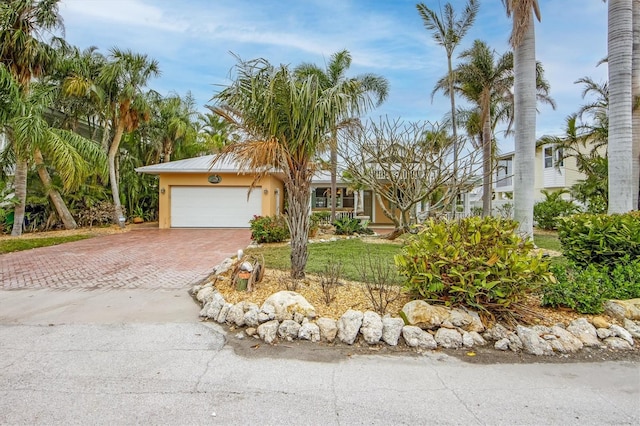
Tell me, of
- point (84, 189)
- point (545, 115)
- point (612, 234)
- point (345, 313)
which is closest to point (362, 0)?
point (612, 234)

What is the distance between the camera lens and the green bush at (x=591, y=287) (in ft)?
14.9

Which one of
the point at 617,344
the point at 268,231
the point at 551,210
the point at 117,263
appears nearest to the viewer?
the point at 617,344

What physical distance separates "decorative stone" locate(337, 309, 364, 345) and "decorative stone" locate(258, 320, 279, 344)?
2.54 ft

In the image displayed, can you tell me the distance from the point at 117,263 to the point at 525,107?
10.5m

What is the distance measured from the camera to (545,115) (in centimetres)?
1888

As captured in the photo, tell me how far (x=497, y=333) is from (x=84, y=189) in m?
18.3

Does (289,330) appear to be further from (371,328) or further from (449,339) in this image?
(449,339)

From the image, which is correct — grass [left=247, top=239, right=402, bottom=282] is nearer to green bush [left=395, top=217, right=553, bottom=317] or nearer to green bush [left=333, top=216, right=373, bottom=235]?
green bush [left=333, top=216, right=373, bottom=235]

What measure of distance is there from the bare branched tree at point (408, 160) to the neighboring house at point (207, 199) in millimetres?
7461

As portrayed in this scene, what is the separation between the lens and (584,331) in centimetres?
411

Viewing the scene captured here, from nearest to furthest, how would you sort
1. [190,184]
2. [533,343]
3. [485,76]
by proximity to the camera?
[533,343] → [485,76] → [190,184]

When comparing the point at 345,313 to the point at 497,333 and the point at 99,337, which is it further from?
the point at 99,337

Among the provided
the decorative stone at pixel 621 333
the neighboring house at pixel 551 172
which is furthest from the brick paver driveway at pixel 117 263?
the neighboring house at pixel 551 172

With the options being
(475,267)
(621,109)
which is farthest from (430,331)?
(621,109)
